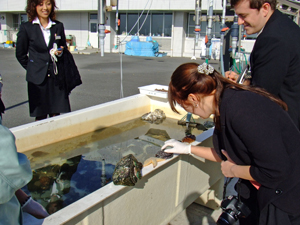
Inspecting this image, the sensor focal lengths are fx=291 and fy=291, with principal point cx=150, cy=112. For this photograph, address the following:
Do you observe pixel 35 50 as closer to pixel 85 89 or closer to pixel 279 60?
pixel 279 60

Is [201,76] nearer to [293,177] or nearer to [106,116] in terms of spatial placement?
[293,177]

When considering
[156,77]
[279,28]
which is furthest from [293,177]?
[156,77]

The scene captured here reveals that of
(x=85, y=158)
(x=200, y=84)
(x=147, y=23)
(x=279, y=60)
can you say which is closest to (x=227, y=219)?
(x=200, y=84)

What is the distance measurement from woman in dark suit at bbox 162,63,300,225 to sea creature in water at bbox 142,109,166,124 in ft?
8.40

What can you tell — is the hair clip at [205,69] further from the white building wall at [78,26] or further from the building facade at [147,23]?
the white building wall at [78,26]

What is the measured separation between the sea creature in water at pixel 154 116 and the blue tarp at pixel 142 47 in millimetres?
13637

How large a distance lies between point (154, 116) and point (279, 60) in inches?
101

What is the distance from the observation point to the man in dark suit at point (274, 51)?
5.26 ft

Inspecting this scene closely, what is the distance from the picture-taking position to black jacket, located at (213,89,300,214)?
116cm

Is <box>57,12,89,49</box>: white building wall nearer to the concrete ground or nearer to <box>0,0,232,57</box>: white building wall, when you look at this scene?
<box>0,0,232,57</box>: white building wall

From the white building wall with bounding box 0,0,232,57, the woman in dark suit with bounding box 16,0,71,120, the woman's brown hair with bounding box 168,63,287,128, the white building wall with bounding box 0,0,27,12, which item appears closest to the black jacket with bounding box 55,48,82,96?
the woman in dark suit with bounding box 16,0,71,120

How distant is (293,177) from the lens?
127 cm

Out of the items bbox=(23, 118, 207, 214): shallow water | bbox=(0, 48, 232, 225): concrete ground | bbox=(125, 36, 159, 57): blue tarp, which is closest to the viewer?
bbox=(23, 118, 207, 214): shallow water

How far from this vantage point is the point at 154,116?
4.07m
